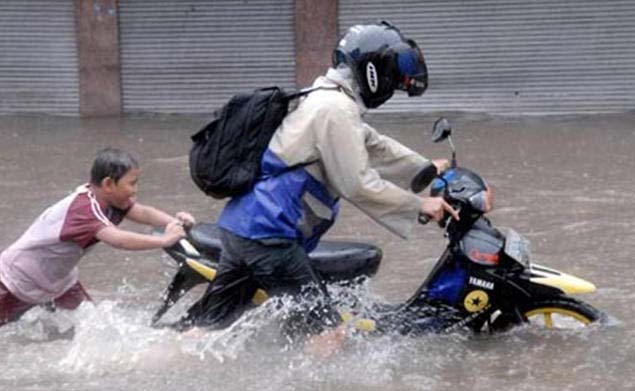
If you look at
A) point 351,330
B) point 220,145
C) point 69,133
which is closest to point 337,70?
point 220,145

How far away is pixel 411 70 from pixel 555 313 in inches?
55.5

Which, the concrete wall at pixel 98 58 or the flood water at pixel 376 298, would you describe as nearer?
the flood water at pixel 376 298

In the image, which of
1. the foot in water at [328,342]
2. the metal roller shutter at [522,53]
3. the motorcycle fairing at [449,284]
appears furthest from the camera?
the metal roller shutter at [522,53]

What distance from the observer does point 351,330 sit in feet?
21.1

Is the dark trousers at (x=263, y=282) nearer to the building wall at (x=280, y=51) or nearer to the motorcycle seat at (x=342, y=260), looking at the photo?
the motorcycle seat at (x=342, y=260)

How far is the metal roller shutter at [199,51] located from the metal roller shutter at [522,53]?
3.34 feet

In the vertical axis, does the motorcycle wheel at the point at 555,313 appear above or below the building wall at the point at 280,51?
above

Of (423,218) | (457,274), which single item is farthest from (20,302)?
(457,274)

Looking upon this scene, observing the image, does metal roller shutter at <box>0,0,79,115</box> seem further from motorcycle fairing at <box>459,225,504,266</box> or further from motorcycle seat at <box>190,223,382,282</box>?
motorcycle fairing at <box>459,225,504,266</box>

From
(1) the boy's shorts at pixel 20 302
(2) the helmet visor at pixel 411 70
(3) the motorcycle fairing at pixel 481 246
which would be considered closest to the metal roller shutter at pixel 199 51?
(1) the boy's shorts at pixel 20 302

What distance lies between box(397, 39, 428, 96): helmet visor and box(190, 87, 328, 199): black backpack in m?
0.41

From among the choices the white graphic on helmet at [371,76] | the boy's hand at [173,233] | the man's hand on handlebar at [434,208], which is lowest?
the boy's hand at [173,233]

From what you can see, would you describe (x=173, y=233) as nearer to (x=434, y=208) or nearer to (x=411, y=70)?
(x=434, y=208)

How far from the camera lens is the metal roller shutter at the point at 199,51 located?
18.2 meters
